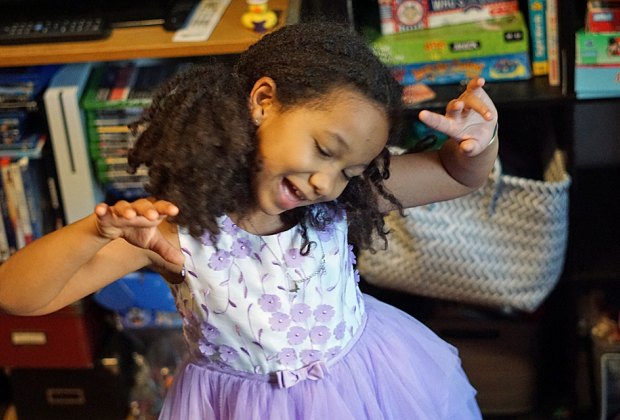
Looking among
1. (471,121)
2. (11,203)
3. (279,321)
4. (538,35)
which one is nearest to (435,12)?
(538,35)

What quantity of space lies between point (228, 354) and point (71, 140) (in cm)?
74

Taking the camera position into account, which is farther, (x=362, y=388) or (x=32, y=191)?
(x=32, y=191)

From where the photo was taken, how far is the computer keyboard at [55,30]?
1.83 meters

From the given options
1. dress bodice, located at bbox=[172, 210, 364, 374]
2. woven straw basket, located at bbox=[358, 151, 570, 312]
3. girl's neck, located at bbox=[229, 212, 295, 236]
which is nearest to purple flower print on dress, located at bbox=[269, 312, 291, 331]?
dress bodice, located at bbox=[172, 210, 364, 374]

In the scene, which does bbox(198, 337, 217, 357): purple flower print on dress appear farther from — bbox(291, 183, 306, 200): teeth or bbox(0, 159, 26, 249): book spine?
bbox(0, 159, 26, 249): book spine

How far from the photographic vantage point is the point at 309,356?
1365mm

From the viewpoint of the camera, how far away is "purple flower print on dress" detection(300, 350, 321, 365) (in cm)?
136

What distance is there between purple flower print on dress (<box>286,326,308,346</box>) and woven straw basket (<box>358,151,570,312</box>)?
53cm

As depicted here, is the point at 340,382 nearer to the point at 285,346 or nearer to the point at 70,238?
the point at 285,346

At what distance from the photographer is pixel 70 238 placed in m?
1.12

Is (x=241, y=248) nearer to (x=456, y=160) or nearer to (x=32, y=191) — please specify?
(x=456, y=160)

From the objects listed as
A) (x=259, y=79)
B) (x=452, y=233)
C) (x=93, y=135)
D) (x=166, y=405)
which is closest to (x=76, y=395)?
(x=93, y=135)

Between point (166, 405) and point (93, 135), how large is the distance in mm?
669

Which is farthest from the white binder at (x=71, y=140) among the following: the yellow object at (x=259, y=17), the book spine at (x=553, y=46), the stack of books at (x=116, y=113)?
the book spine at (x=553, y=46)
